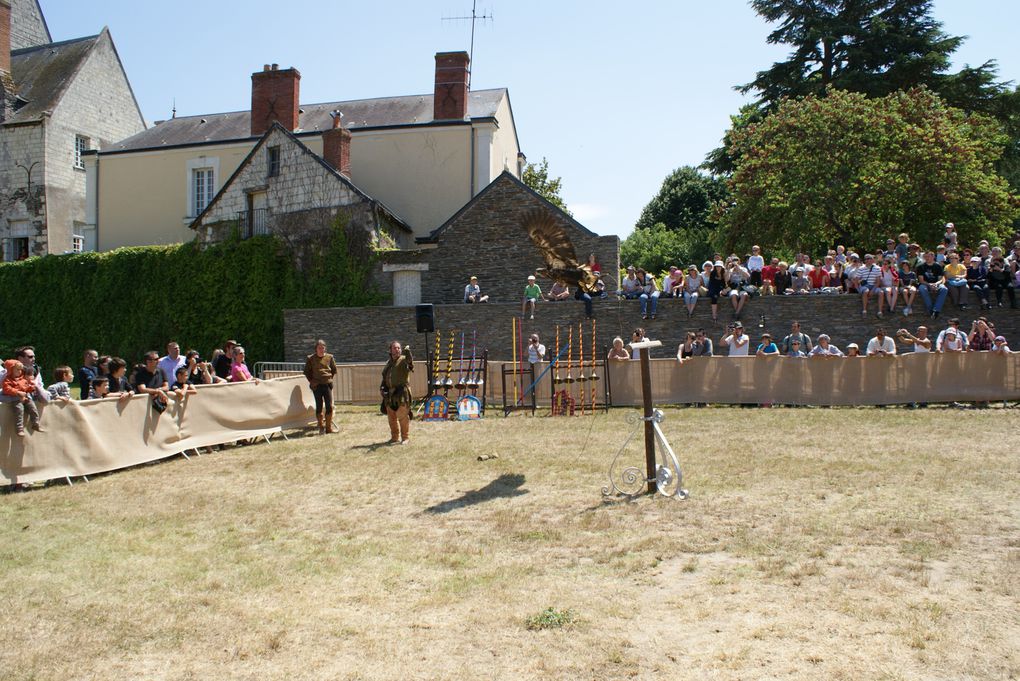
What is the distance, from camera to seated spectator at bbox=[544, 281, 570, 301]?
23859 millimetres

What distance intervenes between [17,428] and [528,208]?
18.7 meters

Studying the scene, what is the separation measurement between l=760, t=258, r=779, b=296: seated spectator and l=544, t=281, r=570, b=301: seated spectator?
17.1ft

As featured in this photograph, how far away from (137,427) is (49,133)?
3039 centimetres

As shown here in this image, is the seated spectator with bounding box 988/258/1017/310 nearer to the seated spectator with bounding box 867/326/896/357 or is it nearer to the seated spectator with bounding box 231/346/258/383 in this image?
the seated spectator with bounding box 867/326/896/357

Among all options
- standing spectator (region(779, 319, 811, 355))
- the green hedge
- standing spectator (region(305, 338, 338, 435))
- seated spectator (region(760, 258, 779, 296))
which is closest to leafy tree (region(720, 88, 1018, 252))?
seated spectator (region(760, 258, 779, 296))

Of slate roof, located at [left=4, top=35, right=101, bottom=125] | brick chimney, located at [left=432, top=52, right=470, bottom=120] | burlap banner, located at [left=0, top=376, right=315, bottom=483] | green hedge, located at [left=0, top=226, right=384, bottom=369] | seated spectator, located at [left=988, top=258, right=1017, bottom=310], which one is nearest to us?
burlap banner, located at [left=0, top=376, right=315, bottom=483]

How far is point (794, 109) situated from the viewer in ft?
105

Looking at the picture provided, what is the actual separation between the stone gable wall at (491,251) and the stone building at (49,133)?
18557 millimetres

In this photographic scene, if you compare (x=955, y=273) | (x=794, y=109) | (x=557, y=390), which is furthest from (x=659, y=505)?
Result: (x=794, y=109)

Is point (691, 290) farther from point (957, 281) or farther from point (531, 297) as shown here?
point (957, 281)

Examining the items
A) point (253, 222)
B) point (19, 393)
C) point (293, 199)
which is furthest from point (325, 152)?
point (19, 393)

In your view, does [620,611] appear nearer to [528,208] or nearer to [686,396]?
[686,396]

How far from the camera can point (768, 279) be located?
22.3m

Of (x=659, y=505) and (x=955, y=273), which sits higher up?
(x=955, y=273)
